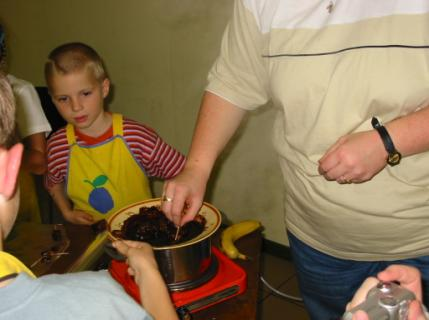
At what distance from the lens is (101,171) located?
1832 millimetres

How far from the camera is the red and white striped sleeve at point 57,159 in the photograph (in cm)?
185

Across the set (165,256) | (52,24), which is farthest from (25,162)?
(52,24)

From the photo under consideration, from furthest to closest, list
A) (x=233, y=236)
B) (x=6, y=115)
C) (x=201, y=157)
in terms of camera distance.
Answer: (x=233, y=236) < (x=201, y=157) < (x=6, y=115)

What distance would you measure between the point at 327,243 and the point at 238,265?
0.23 m

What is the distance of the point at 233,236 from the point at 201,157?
29 cm

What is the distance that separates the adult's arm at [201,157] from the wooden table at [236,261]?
214 mm

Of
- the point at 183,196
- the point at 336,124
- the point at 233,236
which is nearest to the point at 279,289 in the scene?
the point at 233,236

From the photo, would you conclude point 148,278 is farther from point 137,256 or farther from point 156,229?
point 156,229

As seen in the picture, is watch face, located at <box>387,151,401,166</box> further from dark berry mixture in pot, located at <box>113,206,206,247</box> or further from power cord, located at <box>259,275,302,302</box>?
power cord, located at <box>259,275,302,302</box>

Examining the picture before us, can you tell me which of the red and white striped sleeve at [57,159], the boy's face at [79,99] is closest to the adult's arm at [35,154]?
the red and white striped sleeve at [57,159]

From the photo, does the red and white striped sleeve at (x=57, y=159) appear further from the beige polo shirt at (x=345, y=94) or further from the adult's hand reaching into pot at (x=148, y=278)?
the beige polo shirt at (x=345, y=94)

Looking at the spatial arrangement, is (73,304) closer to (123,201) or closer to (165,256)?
(165,256)

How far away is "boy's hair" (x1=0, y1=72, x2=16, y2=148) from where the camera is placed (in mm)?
781

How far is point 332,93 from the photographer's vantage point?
95cm
